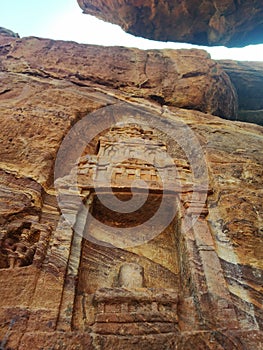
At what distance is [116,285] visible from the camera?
5.00m

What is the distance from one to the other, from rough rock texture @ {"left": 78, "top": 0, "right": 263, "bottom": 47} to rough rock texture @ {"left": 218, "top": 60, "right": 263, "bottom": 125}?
10.0 feet

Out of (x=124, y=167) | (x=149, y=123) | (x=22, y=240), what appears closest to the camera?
(x=22, y=240)

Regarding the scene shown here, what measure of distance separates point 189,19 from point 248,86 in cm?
544

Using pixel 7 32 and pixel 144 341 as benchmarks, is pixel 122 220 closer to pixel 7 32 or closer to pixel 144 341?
pixel 144 341

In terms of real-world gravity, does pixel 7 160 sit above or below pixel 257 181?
above

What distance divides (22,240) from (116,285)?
1790 mm

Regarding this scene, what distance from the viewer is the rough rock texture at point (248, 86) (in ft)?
44.9

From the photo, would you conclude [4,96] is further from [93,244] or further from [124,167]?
[93,244]

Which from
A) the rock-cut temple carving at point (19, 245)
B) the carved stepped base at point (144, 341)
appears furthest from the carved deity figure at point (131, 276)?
the rock-cut temple carving at point (19, 245)

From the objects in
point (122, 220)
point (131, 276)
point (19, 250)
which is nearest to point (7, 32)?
point (122, 220)

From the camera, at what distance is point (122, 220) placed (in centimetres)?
633

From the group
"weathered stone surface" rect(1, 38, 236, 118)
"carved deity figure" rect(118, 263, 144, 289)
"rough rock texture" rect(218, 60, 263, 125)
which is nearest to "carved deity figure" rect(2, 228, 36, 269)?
"carved deity figure" rect(118, 263, 144, 289)

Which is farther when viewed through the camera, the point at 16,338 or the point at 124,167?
the point at 124,167

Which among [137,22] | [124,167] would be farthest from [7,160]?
[137,22]
